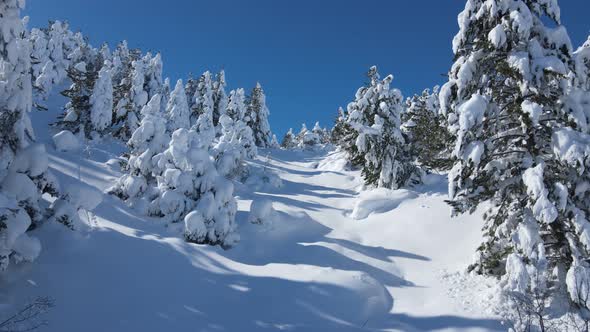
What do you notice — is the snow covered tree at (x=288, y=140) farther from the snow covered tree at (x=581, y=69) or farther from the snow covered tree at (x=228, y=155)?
the snow covered tree at (x=581, y=69)

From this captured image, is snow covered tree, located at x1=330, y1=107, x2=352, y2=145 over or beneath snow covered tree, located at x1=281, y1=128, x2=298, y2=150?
beneath

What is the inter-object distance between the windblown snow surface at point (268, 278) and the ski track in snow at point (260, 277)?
1.4 inches

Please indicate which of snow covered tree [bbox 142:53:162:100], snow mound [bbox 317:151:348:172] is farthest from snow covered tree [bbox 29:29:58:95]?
snow mound [bbox 317:151:348:172]

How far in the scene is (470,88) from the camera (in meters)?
10.8

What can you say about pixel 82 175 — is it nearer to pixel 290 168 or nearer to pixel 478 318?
pixel 290 168

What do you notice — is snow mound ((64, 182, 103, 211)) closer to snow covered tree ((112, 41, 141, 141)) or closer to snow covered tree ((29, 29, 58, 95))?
snow covered tree ((112, 41, 141, 141))

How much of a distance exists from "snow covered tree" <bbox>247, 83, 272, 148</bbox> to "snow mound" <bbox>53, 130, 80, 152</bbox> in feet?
93.1

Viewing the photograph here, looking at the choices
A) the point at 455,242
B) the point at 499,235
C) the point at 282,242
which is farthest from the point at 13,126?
the point at 455,242

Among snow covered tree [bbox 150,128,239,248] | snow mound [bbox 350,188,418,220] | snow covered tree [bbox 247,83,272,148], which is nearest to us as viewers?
snow covered tree [bbox 150,128,239,248]

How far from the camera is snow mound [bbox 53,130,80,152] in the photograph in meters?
29.5

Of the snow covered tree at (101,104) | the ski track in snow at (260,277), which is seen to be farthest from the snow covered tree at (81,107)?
the ski track in snow at (260,277)

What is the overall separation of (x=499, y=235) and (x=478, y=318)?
259 cm

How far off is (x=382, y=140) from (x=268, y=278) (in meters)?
14.5

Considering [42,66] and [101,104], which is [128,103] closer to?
[101,104]
